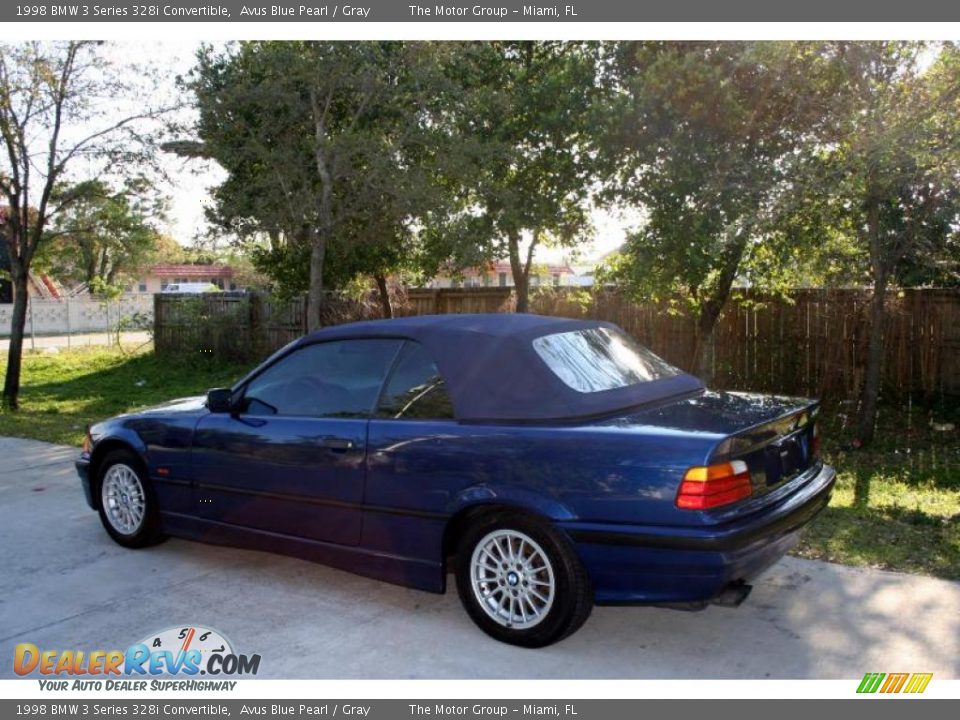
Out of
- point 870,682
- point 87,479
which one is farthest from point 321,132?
point 870,682

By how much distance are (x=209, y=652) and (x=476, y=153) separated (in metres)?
7.10

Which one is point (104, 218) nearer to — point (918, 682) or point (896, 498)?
point (896, 498)

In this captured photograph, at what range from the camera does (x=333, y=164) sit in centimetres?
984

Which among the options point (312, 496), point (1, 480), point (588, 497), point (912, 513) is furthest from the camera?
point (1, 480)

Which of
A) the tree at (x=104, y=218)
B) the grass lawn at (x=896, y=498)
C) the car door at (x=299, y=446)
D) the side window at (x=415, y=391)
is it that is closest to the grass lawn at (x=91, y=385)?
the tree at (x=104, y=218)

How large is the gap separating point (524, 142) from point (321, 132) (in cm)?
268

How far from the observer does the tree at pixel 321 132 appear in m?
9.59

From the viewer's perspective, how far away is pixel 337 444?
4.60 metres

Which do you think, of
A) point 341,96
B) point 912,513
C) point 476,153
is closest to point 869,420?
point 912,513

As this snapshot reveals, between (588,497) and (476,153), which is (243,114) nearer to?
(476,153)

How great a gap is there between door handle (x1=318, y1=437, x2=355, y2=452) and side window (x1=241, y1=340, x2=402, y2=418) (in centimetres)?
15

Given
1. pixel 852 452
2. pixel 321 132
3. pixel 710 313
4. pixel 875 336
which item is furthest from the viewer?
pixel 710 313

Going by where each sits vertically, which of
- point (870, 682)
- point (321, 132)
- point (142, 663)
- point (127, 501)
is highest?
point (321, 132)

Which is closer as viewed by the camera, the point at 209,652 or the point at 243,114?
the point at 209,652
